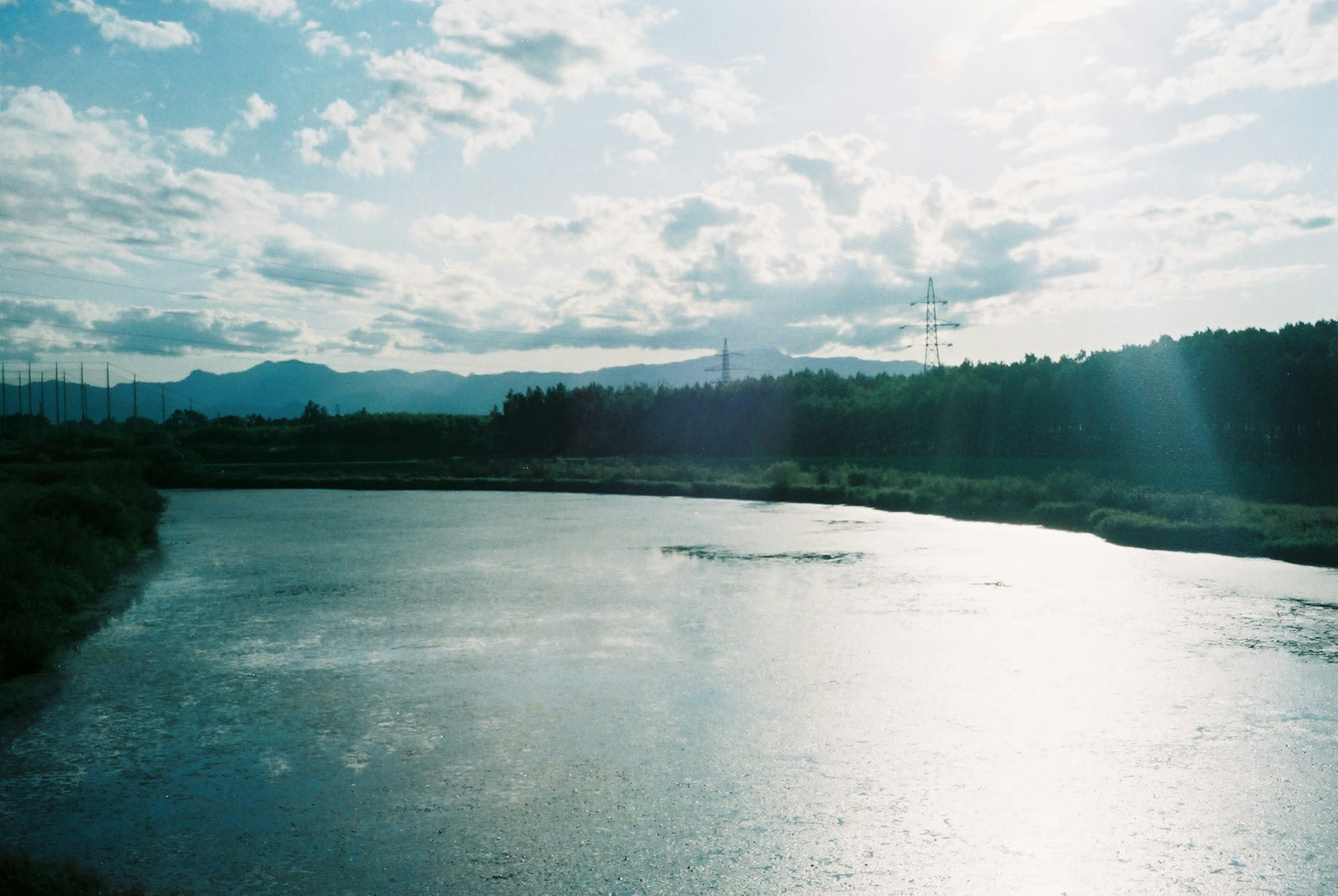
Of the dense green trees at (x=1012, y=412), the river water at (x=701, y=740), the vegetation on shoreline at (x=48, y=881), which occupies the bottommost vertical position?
the river water at (x=701, y=740)

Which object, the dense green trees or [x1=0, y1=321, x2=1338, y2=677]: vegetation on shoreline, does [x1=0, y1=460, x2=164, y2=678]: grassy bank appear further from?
the dense green trees

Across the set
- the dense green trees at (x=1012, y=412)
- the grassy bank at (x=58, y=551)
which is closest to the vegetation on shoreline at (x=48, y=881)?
the grassy bank at (x=58, y=551)

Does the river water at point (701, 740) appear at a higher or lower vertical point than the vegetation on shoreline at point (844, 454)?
lower

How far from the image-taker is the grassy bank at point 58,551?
400 inches

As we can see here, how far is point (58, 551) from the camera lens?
15.3 m

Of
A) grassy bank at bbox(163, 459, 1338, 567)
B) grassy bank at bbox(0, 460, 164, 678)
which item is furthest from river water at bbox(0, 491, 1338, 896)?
grassy bank at bbox(163, 459, 1338, 567)

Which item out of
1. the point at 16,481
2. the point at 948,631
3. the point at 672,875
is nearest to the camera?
the point at 672,875

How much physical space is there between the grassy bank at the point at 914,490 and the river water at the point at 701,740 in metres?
5.04

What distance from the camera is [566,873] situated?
210 inches

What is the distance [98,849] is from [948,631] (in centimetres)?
903

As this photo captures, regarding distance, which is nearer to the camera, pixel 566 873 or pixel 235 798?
pixel 566 873

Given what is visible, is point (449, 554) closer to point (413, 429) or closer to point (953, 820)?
point (953, 820)

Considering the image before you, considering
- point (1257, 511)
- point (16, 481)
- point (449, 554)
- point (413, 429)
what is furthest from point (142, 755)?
point (413, 429)

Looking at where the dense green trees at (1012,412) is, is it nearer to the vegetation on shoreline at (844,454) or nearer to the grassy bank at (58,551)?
the vegetation on shoreline at (844,454)
